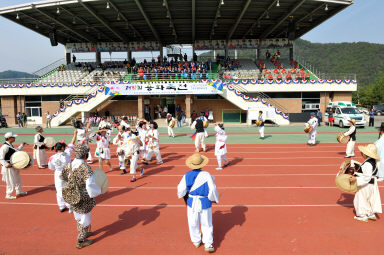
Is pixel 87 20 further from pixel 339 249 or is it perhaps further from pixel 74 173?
pixel 339 249

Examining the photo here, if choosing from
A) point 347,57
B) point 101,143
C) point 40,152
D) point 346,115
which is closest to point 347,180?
point 101,143

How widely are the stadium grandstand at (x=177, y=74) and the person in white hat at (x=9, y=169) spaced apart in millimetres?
18099

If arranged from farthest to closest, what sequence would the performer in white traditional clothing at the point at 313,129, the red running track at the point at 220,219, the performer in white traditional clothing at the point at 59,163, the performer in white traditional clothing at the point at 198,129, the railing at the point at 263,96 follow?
the railing at the point at 263,96
the performer in white traditional clothing at the point at 313,129
the performer in white traditional clothing at the point at 198,129
the performer in white traditional clothing at the point at 59,163
the red running track at the point at 220,219

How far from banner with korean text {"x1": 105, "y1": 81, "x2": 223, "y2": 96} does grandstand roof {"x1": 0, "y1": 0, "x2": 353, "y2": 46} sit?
25.7 ft

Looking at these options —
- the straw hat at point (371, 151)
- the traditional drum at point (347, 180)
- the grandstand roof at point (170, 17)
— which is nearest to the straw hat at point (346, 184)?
the traditional drum at point (347, 180)

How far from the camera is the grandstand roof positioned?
80.5 feet

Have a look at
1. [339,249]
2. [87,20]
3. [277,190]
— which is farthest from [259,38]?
[339,249]

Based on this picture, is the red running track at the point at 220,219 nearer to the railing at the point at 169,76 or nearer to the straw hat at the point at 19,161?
the straw hat at the point at 19,161

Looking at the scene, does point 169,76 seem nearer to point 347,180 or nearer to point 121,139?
point 121,139

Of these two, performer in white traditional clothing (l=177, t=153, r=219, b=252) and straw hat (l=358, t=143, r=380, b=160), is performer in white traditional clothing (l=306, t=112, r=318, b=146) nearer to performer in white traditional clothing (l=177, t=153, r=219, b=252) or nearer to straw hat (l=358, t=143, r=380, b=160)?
straw hat (l=358, t=143, r=380, b=160)

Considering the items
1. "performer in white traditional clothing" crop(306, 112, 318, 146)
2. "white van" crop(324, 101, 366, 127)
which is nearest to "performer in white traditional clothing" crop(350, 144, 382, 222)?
"performer in white traditional clothing" crop(306, 112, 318, 146)

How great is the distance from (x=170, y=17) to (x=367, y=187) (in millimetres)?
26778

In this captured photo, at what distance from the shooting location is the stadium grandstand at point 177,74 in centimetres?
2447

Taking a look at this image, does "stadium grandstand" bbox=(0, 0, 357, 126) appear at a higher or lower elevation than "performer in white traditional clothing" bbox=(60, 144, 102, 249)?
higher
